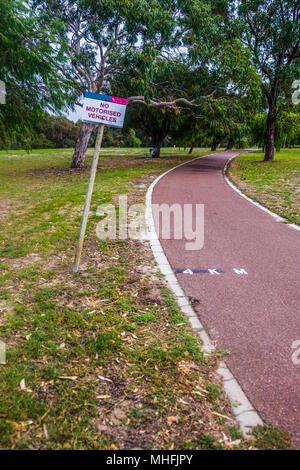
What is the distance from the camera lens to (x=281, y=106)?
24.3 meters

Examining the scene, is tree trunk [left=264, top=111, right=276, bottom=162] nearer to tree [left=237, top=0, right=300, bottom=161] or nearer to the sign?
tree [left=237, top=0, right=300, bottom=161]

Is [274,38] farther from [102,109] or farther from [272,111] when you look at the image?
[102,109]

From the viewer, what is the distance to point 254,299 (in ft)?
14.6

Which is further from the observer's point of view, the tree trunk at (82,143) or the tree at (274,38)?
the tree at (274,38)

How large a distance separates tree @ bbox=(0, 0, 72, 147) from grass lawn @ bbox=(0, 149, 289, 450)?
8916 millimetres

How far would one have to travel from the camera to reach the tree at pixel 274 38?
2158cm

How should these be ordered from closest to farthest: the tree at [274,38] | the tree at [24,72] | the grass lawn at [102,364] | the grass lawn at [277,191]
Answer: the grass lawn at [102,364] < the grass lawn at [277,191] < the tree at [24,72] < the tree at [274,38]

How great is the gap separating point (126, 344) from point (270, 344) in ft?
5.18

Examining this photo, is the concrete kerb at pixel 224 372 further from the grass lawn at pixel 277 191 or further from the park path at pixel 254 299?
the grass lawn at pixel 277 191

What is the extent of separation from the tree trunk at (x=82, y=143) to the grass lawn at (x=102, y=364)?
15324 mm

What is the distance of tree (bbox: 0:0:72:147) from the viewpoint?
1084 centimetres

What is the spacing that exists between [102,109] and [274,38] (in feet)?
76.3

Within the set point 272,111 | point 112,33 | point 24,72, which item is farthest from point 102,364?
point 272,111

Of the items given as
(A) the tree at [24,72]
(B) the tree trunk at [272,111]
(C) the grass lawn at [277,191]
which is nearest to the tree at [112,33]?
(A) the tree at [24,72]
